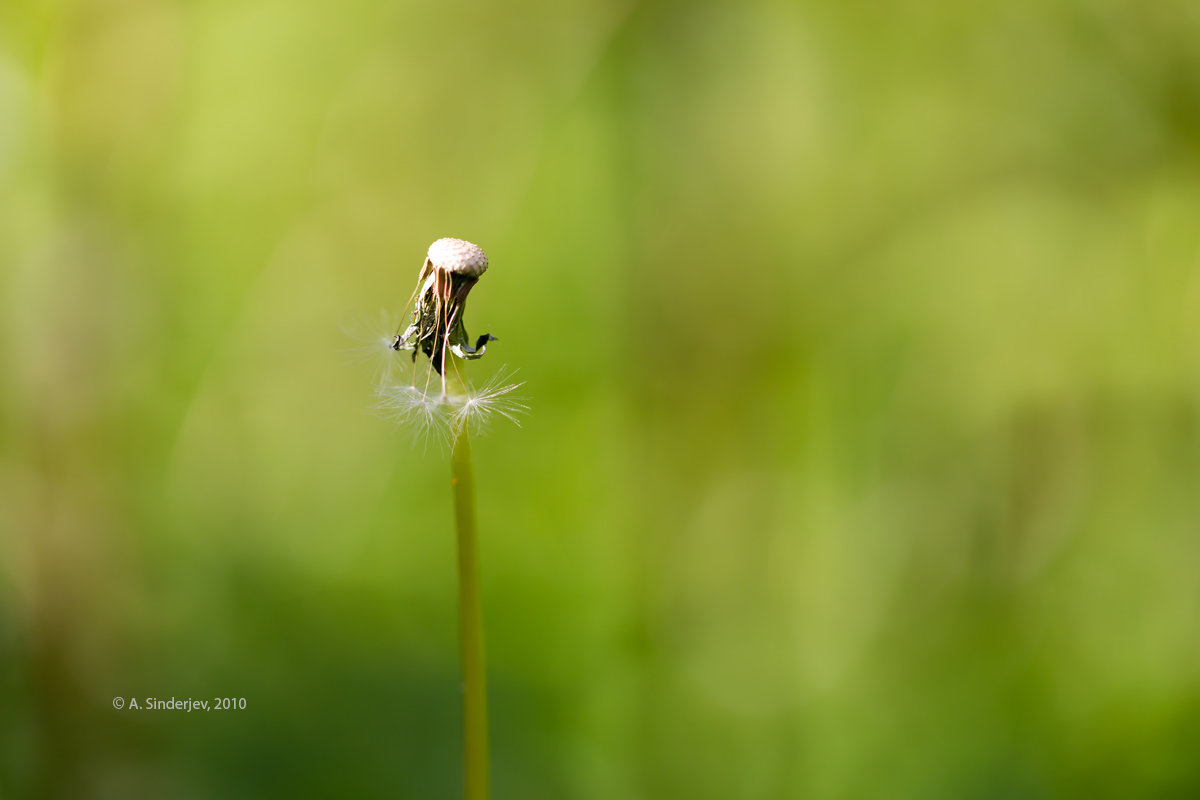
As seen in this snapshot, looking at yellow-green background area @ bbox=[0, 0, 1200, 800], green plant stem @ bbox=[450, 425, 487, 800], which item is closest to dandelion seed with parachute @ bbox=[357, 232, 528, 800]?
green plant stem @ bbox=[450, 425, 487, 800]

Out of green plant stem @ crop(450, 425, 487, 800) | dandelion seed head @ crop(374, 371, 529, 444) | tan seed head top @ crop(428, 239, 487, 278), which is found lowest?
green plant stem @ crop(450, 425, 487, 800)

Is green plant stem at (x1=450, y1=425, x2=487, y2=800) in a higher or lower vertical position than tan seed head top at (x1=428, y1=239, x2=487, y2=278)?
lower

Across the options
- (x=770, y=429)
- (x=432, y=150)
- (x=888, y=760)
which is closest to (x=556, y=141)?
(x=432, y=150)

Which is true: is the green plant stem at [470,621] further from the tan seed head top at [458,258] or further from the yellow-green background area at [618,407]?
the yellow-green background area at [618,407]

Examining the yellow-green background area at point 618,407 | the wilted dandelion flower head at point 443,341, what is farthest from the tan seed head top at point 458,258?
the yellow-green background area at point 618,407

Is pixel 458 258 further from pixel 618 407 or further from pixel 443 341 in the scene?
pixel 618 407

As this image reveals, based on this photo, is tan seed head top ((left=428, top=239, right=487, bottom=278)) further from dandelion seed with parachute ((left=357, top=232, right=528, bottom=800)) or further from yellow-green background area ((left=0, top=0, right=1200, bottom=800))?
yellow-green background area ((left=0, top=0, right=1200, bottom=800))
